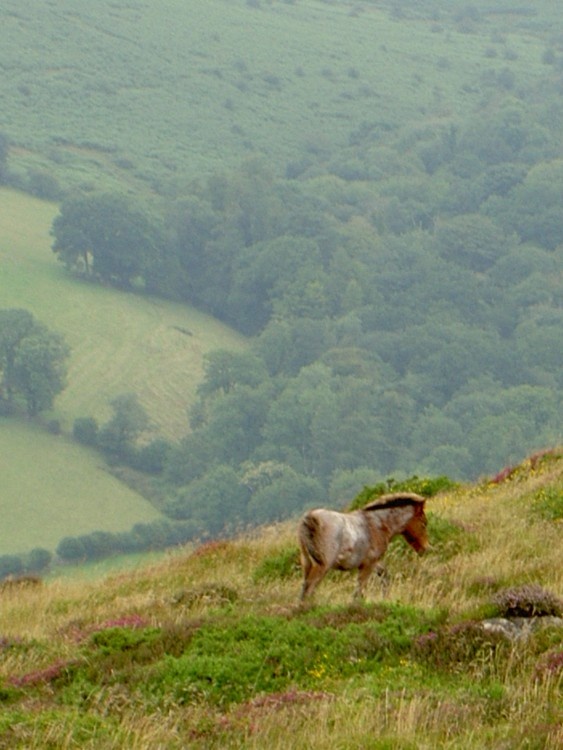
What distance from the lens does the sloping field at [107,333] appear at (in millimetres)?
127188

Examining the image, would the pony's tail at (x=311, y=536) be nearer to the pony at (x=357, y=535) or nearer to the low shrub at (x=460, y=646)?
the pony at (x=357, y=535)

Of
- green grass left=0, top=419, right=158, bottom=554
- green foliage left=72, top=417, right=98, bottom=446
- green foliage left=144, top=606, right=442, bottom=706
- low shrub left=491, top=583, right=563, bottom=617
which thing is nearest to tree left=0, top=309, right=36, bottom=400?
green grass left=0, top=419, right=158, bottom=554

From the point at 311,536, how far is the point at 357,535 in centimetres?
53

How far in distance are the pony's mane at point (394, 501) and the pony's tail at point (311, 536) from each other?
0.82 metres

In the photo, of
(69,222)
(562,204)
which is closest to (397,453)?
(69,222)

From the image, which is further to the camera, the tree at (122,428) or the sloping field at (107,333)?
the sloping field at (107,333)

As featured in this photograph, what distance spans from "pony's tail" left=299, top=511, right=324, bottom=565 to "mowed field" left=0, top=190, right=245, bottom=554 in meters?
79.8

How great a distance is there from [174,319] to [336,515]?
14184 centimetres

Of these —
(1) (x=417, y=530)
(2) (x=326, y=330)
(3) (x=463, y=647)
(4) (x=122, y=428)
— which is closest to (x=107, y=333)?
(4) (x=122, y=428)

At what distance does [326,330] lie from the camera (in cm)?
15500

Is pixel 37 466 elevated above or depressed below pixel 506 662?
below

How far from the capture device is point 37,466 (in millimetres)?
103938

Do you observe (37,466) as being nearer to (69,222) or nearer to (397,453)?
(397,453)

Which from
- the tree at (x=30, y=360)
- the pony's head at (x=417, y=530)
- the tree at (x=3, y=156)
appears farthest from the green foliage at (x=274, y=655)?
the tree at (x=3, y=156)
